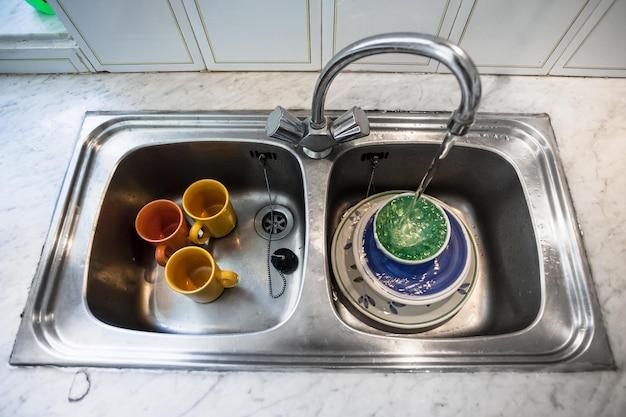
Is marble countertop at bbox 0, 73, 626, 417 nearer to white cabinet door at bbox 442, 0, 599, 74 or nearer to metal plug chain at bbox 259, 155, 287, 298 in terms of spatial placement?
white cabinet door at bbox 442, 0, 599, 74

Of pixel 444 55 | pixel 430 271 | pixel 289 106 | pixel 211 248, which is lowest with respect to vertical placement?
pixel 211 248

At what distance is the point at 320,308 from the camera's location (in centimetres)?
55

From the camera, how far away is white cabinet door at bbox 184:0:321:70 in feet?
2.04

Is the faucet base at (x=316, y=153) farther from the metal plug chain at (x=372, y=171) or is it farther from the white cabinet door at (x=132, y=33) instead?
the white cabinet door at (x=132, y=33)

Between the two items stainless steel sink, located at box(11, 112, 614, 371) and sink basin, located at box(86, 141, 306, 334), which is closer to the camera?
stainless steel sink, located at box(11, 112, 614, 371)

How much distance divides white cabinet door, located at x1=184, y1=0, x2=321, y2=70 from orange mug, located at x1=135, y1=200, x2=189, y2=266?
305 mm

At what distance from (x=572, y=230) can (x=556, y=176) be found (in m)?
0.10

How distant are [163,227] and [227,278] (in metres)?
0.18

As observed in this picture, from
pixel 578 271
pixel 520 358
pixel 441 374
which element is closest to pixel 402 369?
pixel 441 374

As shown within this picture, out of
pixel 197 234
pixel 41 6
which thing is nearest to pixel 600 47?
pixel 197 234

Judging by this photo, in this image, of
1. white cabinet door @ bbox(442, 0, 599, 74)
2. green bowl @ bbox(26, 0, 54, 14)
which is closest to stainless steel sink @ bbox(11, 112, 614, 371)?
white cabinet door @ bbox(442, 0, 599, 74)

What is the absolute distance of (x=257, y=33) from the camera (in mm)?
674

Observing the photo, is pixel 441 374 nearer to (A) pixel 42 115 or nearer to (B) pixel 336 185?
(B) pixel 336 185

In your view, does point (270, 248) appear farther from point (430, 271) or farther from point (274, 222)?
point (430, 271)
